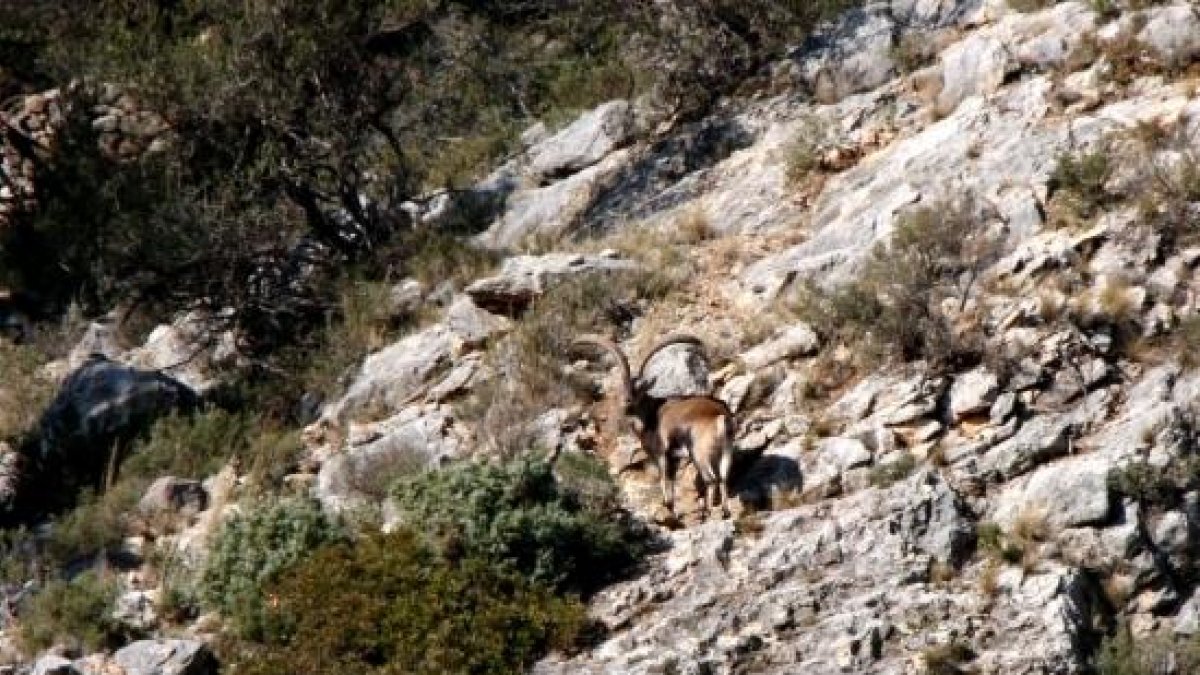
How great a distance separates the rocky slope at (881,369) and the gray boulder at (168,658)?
171 centimetres

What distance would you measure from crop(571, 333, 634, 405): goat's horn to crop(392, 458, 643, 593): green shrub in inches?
39.7

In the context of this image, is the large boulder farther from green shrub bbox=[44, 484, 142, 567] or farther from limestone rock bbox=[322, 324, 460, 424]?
limestone rock bbox=[322, 324, 460, 424]

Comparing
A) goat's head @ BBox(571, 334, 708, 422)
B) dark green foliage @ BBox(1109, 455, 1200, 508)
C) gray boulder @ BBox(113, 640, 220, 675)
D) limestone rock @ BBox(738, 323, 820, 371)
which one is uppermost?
goat's head @ BBox(571, 334, 708, 422)

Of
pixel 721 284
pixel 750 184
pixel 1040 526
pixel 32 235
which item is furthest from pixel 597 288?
pixel 32 235

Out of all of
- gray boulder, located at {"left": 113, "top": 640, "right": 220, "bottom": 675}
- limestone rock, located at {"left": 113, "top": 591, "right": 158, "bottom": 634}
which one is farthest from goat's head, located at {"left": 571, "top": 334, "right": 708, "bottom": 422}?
limestone rock, located at {"left": 113, "top": 591, "right": 158, "bottom": 634}

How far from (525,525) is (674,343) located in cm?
262

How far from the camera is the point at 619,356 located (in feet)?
48.5

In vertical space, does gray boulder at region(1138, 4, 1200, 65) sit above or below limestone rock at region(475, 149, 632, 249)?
above

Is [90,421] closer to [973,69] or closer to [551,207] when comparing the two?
[551,207]

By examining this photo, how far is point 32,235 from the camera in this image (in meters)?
22.1

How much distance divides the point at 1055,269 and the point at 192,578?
668 centimetres

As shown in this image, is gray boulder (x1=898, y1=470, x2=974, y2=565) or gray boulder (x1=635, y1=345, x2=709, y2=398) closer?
gray boulder (x1=898, y1=470, x2=974, y2=565)

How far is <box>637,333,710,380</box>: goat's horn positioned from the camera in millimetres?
14811

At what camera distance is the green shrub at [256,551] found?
46.1 feet
